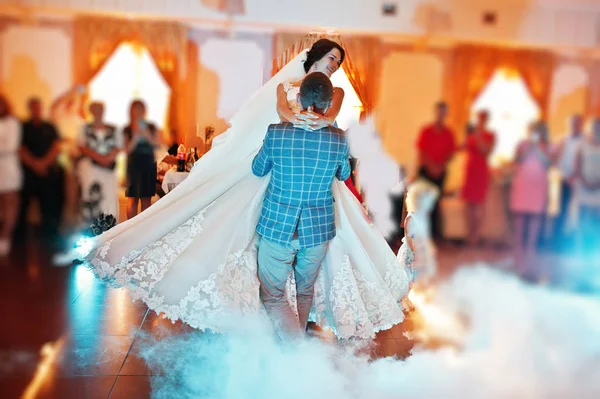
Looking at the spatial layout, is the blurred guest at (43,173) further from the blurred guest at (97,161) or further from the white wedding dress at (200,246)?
the white wedding dress at (200,246)

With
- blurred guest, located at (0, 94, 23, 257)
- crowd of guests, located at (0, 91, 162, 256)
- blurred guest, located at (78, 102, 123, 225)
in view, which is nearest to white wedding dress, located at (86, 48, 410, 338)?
blurred guest, located at (78, 102, 123, 225)

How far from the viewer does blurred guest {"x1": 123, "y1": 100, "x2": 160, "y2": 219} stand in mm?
990

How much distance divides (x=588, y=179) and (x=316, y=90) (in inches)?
33.8

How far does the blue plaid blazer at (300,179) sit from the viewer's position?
4.82 feet

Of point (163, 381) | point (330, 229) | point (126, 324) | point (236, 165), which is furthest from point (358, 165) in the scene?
point (126, 324)

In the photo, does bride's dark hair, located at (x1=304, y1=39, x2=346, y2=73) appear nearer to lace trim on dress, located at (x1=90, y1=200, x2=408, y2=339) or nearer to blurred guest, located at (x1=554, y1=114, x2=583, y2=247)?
lace trim on dress, located at (x1=90, y1=200, x2=408, y2=339)

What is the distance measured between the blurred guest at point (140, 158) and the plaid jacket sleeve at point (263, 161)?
0.98 ft

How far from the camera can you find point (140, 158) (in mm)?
1279

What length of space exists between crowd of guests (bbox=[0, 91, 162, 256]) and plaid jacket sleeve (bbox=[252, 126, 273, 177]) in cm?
49

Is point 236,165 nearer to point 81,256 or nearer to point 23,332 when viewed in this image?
point 81,256

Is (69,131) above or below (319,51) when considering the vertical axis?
below

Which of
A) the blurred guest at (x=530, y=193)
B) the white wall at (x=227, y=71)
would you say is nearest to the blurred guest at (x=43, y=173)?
the white wall at (x=227, y=71)

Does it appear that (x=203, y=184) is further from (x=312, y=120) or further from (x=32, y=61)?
(x=32, y=61)

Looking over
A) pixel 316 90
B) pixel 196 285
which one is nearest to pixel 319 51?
pixel 316 90
